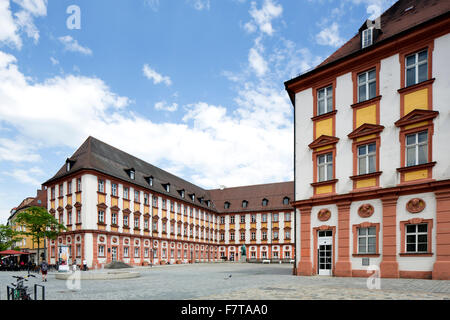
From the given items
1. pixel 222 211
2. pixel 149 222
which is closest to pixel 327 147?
pixel 149 222

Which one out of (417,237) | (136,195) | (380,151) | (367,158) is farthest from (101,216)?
(417,237)

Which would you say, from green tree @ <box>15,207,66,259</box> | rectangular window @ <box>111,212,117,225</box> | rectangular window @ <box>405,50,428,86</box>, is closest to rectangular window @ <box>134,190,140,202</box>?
rectangular window @ <box>111,212,117,225</box>

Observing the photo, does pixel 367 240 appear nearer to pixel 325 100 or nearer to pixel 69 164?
→ pixel 325 100

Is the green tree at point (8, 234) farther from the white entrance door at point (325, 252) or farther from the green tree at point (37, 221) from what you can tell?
the white entrance door at point (325, 252)

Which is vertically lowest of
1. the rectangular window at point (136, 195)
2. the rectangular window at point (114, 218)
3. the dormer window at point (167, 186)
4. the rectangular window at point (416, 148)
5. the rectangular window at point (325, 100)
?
the rectangular window at point (114, 218)

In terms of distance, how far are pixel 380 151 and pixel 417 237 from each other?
4687mm

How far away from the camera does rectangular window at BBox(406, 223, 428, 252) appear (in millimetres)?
17469

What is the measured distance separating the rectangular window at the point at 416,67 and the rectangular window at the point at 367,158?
3808 millimetres

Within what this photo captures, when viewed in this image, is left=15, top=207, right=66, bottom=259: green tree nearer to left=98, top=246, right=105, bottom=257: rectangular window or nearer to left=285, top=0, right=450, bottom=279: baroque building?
left=98, top=246, right=105, bottom=257: rectangular window

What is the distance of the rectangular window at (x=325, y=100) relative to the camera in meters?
22.3

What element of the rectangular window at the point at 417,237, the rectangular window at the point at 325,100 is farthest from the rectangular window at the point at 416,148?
the rectangular window at the point at 325,100

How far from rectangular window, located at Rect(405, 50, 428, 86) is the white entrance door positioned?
9.36m
